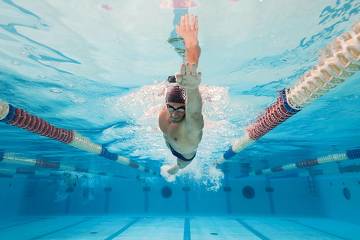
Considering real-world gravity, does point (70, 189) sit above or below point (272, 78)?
below

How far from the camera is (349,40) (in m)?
2.48

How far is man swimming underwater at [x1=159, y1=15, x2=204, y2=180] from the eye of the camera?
2.46 metres

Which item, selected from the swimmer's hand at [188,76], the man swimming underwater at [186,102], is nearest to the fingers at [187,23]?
A: the man swimming underwater at [186,102]

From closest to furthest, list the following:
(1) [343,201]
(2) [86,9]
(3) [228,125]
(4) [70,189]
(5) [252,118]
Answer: (2) [86,9]
(5) [252,118]
(3) [228,125]
(1) [343,201]
(4) [70,189]

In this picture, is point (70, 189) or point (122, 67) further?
point (70, 189)

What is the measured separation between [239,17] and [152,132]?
715 centimetres

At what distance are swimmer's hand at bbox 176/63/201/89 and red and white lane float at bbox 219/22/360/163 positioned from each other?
1575mm

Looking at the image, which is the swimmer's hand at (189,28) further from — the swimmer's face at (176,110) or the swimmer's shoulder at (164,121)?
the swimmer's shoulder at (164,121)

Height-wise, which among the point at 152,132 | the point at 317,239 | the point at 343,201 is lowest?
the point at 317,239

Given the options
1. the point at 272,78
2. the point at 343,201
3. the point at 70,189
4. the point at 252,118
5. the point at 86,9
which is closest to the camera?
the point at 86,9

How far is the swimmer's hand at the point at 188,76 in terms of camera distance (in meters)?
2.41

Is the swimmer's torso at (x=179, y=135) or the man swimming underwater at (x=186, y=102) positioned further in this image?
the swimmer's torso at (x=179, y=135)

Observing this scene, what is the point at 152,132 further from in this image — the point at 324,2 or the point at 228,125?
the point at 324,2

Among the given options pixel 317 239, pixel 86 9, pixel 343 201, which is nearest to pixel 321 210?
pixel 343 201
